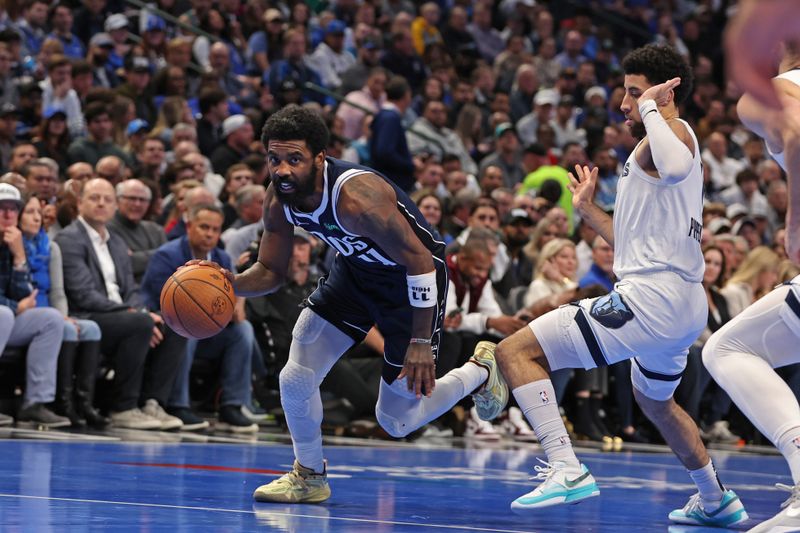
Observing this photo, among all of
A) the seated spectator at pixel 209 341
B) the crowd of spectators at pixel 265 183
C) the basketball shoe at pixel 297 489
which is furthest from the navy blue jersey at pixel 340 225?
the seated spectator at pixel 209 341

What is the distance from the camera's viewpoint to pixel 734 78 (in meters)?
3.22

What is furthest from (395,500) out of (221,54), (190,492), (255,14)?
(255,14)

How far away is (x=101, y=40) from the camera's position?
14.9 metres

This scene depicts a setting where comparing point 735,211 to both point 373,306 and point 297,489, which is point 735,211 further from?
point 297,489

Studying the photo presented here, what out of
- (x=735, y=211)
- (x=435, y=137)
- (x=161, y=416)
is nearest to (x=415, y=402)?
(x=161, y=416)

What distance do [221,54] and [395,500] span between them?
32.4 ft

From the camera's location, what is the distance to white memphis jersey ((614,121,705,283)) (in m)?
5.75

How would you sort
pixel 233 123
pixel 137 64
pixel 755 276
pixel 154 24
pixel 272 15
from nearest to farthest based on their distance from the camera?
pixel 755 276, pixel 233 123, pixel 137 64, pixel 154 24, pixel 272 15

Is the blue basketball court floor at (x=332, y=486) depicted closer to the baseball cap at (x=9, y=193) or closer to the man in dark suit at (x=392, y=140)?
the baseball cap at (x=9, y=193)

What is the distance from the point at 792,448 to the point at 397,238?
6.42 ft

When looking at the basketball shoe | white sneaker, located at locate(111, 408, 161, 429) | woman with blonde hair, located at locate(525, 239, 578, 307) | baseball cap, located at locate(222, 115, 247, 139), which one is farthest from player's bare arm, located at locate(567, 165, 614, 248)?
baseball cap, located at locate(222, 115, 247, 139)

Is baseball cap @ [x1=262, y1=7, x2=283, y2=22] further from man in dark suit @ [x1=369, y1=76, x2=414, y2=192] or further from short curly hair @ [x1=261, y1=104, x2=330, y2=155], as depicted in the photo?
short curly hair @ [x1=261, y1=104, x2=330, y2=155]

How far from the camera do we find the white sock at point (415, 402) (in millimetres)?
6445

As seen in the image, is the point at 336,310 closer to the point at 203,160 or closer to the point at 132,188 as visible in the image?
the point at 132,188
